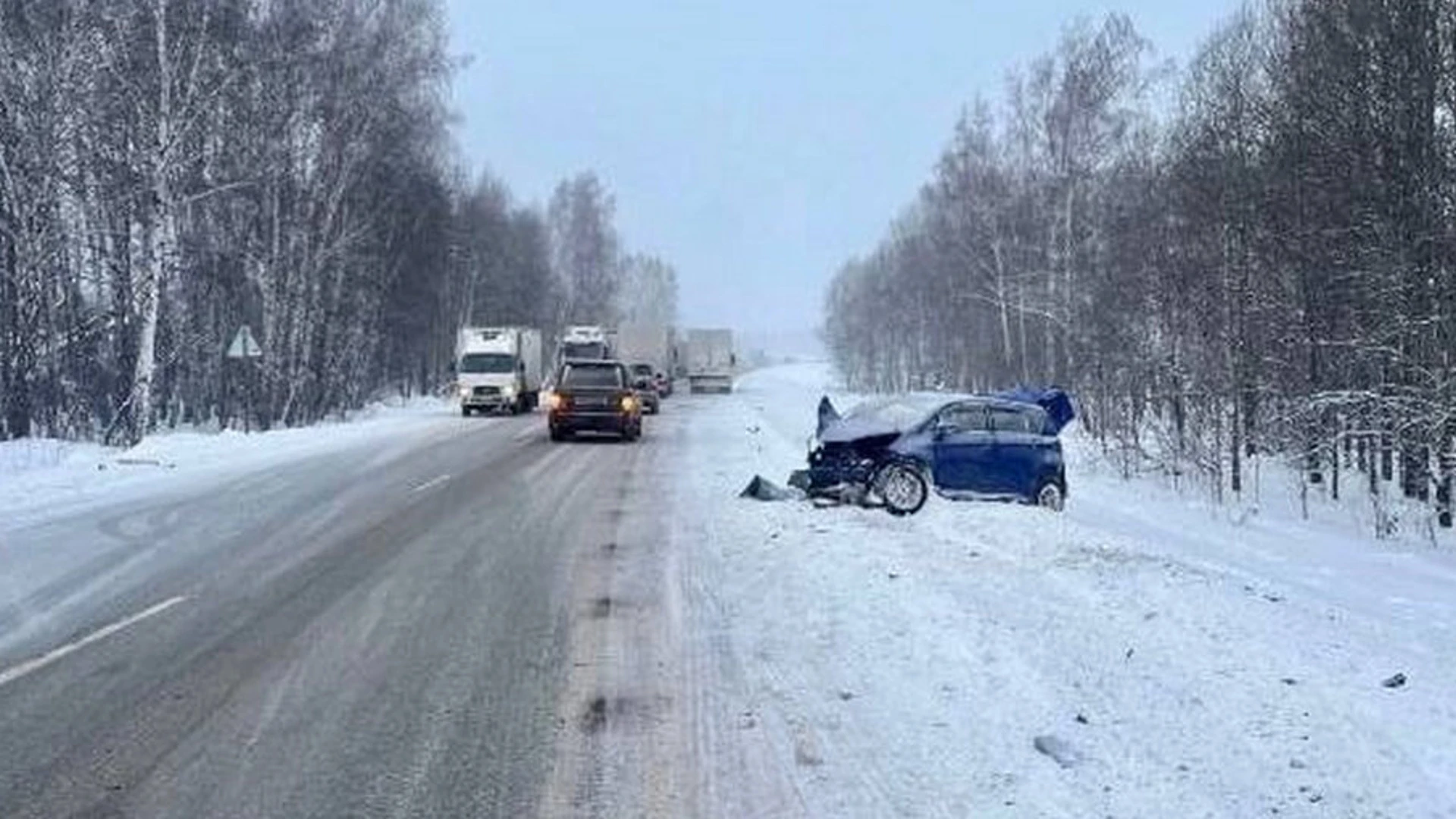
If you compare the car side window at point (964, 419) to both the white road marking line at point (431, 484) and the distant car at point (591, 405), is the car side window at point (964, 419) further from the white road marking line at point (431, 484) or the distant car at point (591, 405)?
the distant car at point (591, 405)

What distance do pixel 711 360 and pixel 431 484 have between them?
212 ft

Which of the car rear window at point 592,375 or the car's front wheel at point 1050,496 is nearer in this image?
the car's front wheel at point 1050,496

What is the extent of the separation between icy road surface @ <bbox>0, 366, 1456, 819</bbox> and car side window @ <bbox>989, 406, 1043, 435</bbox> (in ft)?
12.2

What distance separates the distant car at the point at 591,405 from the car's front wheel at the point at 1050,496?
14.9 meters

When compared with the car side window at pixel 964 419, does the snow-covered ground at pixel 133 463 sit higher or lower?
lower

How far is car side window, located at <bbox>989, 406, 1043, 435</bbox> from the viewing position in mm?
20312

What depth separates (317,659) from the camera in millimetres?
8953

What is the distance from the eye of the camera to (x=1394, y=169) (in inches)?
835

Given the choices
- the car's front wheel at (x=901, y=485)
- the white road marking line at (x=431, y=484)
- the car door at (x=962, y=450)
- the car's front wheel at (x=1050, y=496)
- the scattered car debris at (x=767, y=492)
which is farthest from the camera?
the white road marking line at (x=431, y=484)

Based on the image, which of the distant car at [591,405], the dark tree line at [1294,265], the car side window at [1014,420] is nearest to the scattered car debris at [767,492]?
the car side window at [1014,420]

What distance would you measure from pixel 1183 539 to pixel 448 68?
1411 inches

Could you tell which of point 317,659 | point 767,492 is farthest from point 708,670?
point 767,492

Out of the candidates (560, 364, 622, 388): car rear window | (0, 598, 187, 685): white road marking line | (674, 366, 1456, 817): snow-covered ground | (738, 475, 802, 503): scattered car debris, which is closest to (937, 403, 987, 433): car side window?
(738, 475, 802, 503): scattered car debris

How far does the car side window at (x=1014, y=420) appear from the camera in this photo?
2031cm
